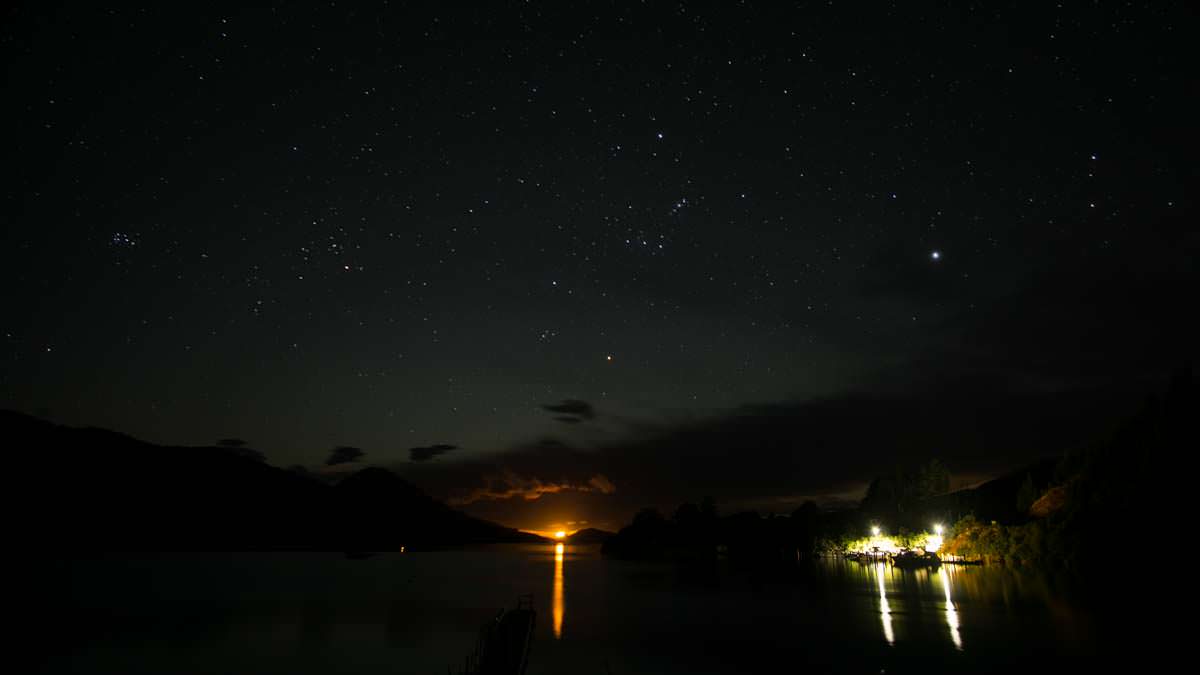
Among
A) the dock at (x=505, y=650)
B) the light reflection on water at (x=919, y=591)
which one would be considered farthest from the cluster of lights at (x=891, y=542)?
the dock at (x=505, y=650)

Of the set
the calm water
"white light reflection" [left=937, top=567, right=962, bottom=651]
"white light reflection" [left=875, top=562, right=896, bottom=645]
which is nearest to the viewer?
the calm water

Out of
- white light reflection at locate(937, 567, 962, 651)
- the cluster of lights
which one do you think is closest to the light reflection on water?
white light reflection at locate(937, 567, 962, 651)

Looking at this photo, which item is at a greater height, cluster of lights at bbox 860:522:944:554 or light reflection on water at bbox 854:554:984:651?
cluster of lights at bbox 860:522:944:554

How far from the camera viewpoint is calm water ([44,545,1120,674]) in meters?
36.5

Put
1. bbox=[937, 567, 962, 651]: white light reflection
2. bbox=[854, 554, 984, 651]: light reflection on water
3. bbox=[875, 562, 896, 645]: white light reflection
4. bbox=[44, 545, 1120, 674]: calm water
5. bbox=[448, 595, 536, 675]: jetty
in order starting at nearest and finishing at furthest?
bbox=[448, 595, 536, 675]: jetty → bbox=[44, 545, 1120, 674]: calm water → bbox=[937, 567, 962, 651]: white light reflection → bbox=[875, 562, 896, 645]: white light reflection → bbox=[854, 554, 984, 651]: light reflection on water

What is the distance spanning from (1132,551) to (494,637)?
67.0 metres

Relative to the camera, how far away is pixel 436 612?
211 ft

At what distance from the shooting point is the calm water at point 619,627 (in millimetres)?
36531

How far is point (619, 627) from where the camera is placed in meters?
51.3

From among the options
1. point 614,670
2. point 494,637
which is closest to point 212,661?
point 494,637

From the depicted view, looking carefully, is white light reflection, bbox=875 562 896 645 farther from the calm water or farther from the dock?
the dock

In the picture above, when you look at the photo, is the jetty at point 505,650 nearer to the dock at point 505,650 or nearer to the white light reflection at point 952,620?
the dock at point 505,650

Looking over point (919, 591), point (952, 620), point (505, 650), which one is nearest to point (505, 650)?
point (505, 650)

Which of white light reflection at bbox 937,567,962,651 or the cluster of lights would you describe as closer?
white light reflection at bbox 937,567,962,651
